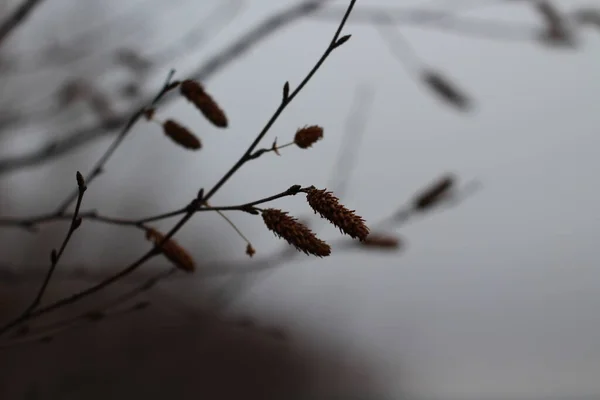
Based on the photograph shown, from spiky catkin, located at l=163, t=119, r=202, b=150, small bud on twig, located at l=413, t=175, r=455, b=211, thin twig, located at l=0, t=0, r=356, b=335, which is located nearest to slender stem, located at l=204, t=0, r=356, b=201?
thin twig, located at l=0, t=0, r=356, b=335

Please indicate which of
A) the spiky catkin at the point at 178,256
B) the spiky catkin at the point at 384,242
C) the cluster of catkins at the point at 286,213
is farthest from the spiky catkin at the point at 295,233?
the spiky catkin at the point at 384,242

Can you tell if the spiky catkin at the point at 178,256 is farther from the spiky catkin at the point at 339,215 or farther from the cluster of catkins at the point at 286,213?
the spiky catkin at the point at 339,215

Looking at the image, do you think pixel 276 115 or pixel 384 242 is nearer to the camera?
pixel 276 115

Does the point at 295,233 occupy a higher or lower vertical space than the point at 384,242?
lower

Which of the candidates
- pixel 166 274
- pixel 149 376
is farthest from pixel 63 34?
pixel 166 274

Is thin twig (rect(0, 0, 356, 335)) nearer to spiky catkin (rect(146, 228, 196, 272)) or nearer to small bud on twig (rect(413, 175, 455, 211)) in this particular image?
spiky catkin (rect(146, 228, 196, 272))

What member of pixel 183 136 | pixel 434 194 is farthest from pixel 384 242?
pixel 183 136

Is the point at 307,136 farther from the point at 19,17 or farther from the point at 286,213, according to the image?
the point at 19,17
